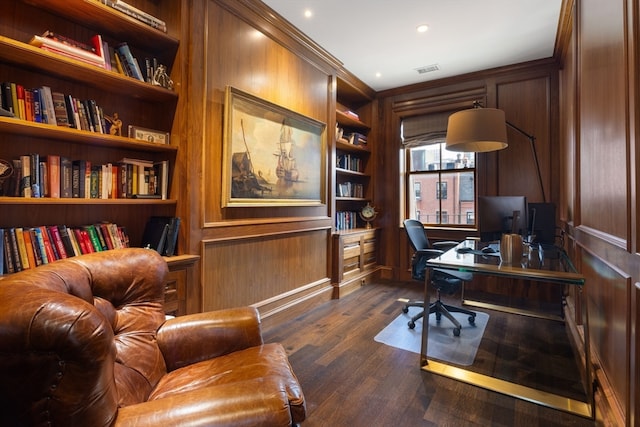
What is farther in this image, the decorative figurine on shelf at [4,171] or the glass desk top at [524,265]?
the glass desk top at [524,265]

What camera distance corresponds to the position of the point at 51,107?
1.69 metres

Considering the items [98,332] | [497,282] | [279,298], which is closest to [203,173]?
[279,298]

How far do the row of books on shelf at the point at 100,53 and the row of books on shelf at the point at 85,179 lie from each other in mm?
563

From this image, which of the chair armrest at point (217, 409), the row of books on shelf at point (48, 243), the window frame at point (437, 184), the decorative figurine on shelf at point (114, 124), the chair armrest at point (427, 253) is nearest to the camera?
the chair armrest at point (217, 409)

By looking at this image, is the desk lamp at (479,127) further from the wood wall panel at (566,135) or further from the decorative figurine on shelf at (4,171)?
the decorative figurine on shelf at (4,171)

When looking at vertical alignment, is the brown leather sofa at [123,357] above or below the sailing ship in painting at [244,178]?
below

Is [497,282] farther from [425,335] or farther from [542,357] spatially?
[425,335]

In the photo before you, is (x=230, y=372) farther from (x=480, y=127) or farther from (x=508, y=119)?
(x=508, y=119)

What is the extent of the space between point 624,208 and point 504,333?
1.80 meters

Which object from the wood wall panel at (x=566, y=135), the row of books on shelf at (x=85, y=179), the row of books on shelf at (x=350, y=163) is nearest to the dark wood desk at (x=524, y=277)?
the wood wall panel at (x=566, y=135)

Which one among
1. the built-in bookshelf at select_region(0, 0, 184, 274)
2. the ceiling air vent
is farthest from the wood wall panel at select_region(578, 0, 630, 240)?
the built-in bookshelf at select_region(0, 0, 184, 274)

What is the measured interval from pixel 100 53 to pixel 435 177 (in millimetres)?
4062

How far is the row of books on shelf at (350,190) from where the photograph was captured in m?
4.44

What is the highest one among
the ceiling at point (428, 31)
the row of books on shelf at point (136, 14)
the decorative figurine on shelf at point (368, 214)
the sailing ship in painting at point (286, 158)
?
the ceiling at point (428, 31)
